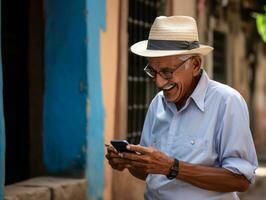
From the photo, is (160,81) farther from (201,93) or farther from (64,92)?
(64,92)

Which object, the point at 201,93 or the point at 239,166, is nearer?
the point at 239,166

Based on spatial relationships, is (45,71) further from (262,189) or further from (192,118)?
(262,189)

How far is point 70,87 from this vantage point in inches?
218

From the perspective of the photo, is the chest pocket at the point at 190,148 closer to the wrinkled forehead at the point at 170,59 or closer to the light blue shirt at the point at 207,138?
the light blue shirt at the point at 207,138

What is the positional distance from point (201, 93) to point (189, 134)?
0.62 ft

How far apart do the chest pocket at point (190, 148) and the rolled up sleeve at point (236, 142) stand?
0.07 m

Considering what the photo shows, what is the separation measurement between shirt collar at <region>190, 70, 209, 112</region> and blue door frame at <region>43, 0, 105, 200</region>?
9.01ft

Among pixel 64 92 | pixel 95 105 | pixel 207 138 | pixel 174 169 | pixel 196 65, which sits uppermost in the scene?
pixel 196 65

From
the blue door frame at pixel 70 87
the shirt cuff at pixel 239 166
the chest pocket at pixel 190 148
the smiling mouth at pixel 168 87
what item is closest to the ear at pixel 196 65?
the smiling mouth at pixel 168 87

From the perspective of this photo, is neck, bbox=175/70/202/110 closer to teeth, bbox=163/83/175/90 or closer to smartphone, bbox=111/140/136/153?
teeth, bbox=163/83/175/90

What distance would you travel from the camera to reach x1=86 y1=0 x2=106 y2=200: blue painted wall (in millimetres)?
5551

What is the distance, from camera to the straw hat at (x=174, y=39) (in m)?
2.74

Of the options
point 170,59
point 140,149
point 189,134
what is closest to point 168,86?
point 170,59

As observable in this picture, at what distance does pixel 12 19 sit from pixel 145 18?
194cm
